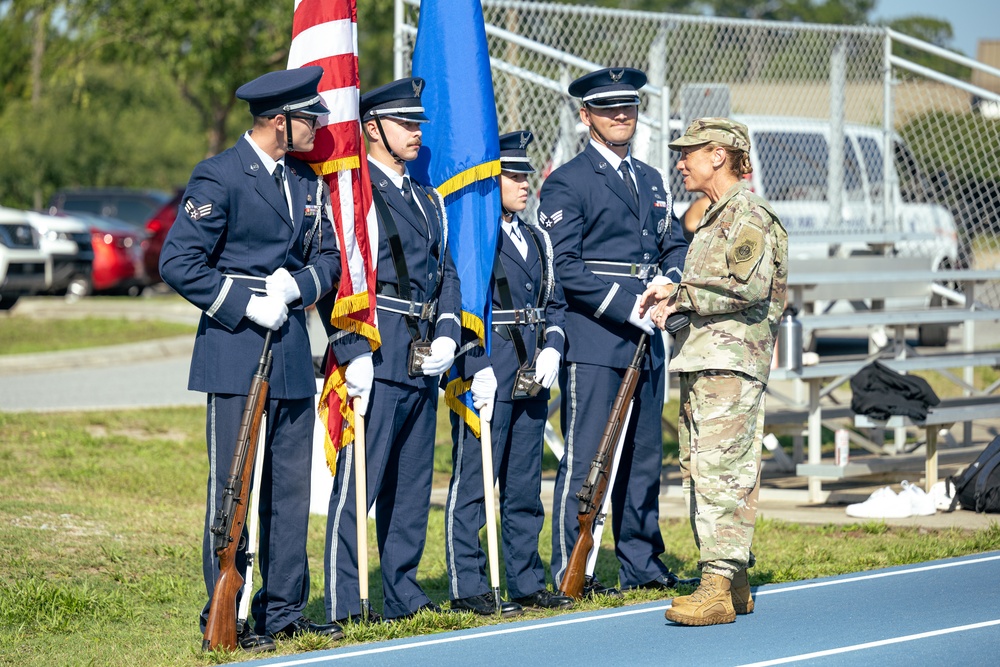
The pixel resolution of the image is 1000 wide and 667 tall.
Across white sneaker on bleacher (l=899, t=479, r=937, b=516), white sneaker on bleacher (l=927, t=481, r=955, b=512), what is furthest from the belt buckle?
white sneaker on bleacher (l=927, t=481, r=955, b=512)

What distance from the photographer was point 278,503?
567cm

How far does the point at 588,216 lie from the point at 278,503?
2.02 meters

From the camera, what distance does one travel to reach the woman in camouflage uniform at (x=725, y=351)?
577cm

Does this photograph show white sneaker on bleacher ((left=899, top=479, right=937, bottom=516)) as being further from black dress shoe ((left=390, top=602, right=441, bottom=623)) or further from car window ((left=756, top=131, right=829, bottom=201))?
black dress shoe ((left=390, top=602, right=441, bottom=623))

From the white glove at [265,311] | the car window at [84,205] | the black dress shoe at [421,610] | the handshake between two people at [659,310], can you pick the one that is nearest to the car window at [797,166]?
the handshake between two people at [659,310]

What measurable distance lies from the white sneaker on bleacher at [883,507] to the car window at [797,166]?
10.8 feet

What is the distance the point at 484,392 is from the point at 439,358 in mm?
372

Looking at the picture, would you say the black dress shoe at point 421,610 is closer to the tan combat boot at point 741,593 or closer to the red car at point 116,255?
the tan combat boot at point 741,593

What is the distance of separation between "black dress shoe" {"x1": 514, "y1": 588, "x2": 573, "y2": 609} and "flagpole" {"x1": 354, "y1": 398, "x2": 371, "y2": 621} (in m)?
0.79

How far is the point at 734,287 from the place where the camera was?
Answer: 5.73 m

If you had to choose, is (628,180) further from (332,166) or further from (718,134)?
(332,166)

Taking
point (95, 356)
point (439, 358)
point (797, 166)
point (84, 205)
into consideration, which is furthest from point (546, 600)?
point (84, 205)

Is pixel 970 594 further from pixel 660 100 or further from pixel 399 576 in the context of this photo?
pixel 660 100

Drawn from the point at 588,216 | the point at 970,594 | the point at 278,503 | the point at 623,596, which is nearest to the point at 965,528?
the point at 970,594
